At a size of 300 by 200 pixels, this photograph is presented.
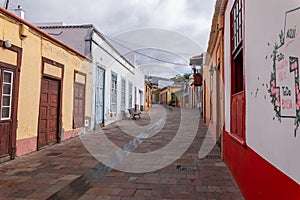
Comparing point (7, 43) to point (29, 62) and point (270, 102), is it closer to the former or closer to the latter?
point (29, 62)

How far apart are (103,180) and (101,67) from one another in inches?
313

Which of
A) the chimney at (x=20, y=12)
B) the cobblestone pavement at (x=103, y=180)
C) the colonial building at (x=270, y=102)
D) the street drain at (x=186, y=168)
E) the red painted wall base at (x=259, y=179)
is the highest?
the chimney at (x=20, y=12)

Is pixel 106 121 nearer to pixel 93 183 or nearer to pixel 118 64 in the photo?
pixel 118 64

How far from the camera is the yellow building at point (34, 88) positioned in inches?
206

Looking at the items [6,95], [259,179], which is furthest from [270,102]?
[6,95]

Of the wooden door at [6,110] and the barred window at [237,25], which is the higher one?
the barred window at [237,25]

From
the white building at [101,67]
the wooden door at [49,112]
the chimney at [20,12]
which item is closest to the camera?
the wooden door at [49,112]

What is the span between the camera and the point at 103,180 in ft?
13.8

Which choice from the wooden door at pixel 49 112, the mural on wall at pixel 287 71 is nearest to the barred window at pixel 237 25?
the mural on wall at pixel 287 71

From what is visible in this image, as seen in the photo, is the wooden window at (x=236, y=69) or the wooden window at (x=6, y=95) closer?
the wooden window at (x=236, y=69)

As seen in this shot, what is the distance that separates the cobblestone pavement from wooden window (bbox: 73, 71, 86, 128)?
298cm

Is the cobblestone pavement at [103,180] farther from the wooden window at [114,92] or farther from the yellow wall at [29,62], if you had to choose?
the wooden window at [114,92]

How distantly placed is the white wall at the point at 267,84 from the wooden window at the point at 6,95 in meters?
4.84

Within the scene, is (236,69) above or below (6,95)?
above
